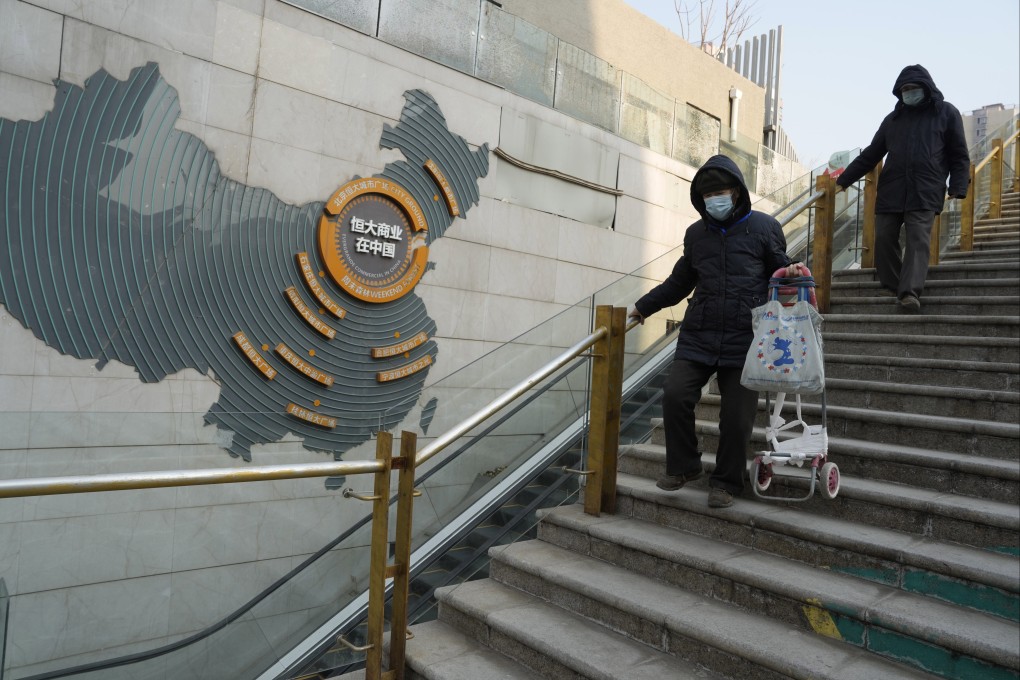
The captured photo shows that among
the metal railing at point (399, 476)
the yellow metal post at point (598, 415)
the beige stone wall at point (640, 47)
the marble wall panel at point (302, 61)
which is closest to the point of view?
the metal railing at point (399, 476)

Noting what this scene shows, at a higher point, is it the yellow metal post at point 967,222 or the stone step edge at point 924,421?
the yellow metal post at point 967,222

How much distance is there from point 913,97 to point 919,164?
43 centimetres

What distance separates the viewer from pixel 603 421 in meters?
3.54

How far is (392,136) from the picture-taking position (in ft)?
17.7

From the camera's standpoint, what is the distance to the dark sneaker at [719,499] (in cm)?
303

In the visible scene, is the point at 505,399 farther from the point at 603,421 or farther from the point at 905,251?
the point at 905,251

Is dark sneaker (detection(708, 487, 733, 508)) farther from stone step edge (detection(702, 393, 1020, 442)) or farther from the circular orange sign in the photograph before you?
the circular orange sign

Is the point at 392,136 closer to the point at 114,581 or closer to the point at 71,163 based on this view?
the point at 71,163

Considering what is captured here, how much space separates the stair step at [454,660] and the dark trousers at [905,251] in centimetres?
354

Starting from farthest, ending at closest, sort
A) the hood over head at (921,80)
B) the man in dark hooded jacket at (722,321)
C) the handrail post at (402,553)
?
the hood over head at (921,80) → the man in dark hooded jacket at (722,321) → the handrail post at (402,553)

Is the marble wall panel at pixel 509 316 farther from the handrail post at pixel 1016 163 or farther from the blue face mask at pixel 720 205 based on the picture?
the handrail post at pixel 1016 163

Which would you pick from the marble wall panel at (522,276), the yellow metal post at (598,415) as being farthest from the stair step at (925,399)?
the marble wall panel at (522,276)

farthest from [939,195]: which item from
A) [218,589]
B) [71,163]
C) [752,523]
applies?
[71,163]

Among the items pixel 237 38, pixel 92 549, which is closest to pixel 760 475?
pixel 92 549
